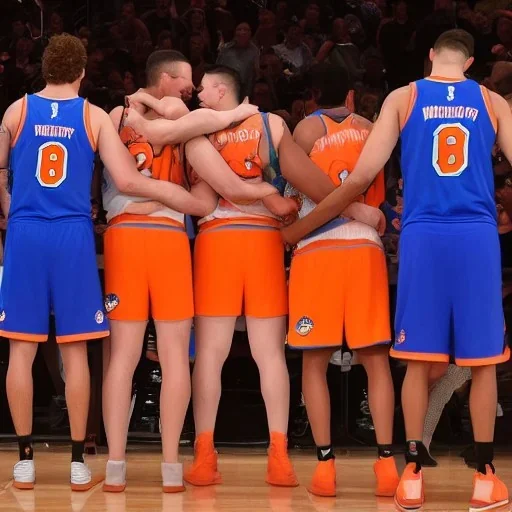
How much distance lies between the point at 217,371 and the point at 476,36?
6352 millimetres

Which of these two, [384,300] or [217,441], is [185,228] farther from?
[217,441]

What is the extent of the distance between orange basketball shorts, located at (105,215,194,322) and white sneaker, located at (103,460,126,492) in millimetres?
643

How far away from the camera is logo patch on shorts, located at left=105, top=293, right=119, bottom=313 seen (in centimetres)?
534

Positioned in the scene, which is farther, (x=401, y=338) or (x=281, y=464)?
(x=281, y=464)

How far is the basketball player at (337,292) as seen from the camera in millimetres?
5266

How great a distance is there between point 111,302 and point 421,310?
4.51ft

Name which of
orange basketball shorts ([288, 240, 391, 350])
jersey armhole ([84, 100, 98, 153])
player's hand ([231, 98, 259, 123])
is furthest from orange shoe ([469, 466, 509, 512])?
jersey armhole ([84, 100, 98, 153])

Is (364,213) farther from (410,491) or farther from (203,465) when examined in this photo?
(203,465)

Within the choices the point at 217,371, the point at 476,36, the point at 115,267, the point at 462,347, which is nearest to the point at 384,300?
the point at 462,347

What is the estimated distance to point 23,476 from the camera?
535 cm

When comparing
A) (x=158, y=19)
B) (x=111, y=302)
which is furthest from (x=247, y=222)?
(x=158, y=19)

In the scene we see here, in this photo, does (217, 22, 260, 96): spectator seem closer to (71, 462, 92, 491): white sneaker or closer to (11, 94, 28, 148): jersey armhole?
(11, 94, 28, 148): jersey armhole

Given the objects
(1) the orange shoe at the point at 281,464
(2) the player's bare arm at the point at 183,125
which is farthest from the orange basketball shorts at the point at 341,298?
(2) the player's bare arm at the point at 183,125

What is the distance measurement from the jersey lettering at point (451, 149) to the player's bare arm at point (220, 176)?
0.80m
